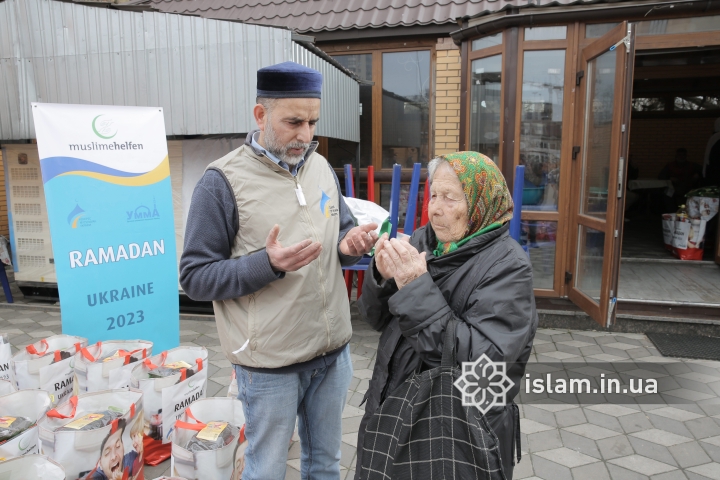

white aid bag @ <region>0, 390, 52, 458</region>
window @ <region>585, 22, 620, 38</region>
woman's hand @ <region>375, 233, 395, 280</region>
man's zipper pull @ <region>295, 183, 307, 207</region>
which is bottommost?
white aid bag @ <region>0, 390, 52, 458</region>

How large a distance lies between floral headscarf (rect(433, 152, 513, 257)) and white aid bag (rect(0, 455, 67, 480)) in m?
1.81

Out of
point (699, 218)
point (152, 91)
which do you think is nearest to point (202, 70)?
point (152, 91)

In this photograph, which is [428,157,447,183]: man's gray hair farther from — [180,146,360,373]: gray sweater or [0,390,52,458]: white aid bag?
[0,390,52,458]: white aid bag

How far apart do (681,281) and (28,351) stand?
21.4 feet

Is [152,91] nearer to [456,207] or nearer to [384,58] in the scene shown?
[384,58]

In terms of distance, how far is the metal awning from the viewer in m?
4.64

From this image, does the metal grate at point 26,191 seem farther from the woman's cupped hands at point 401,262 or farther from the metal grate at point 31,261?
the woman's cupped hands at point 401,262

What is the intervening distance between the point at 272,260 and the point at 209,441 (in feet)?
4.42

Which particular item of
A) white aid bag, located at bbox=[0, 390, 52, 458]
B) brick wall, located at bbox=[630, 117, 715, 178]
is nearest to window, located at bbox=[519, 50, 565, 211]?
white aid bag, located at bbox=[0, 390, 52, 458]

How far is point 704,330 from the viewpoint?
16.0ft

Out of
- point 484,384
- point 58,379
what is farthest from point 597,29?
point 58,379

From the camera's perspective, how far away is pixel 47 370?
9.82 ft

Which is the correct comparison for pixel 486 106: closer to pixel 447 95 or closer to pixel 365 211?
pixel 447 95

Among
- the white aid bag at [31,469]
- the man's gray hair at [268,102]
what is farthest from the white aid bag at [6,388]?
the man's gray hair at [268,102]
